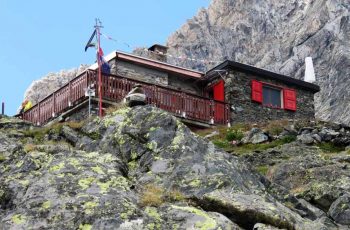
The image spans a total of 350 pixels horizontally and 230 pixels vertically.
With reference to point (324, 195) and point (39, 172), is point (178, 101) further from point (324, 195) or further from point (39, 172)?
point (39, 172)

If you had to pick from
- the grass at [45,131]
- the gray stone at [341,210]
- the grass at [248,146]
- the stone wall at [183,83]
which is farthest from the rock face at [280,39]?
the gray stone at [341,210]

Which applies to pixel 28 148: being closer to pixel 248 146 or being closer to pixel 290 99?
pixel 248 146

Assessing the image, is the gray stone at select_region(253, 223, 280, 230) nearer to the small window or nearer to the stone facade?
the stone facade

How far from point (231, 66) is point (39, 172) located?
2595cm

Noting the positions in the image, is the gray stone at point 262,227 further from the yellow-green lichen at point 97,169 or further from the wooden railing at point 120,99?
the wooden railing at point 120,99

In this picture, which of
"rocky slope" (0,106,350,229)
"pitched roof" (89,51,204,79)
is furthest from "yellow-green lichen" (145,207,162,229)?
"pitched roof" (89,51,204,79)

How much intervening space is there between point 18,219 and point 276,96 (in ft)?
101

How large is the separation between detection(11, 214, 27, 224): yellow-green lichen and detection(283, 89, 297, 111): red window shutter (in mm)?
30409

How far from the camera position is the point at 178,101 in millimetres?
33844

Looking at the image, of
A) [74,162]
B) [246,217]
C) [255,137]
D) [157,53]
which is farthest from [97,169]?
[157,53]

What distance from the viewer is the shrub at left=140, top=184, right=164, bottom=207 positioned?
13391 millimetres

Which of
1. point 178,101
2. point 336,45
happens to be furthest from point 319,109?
point 178,101

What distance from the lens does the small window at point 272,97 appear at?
135 ft

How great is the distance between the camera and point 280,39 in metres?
151
